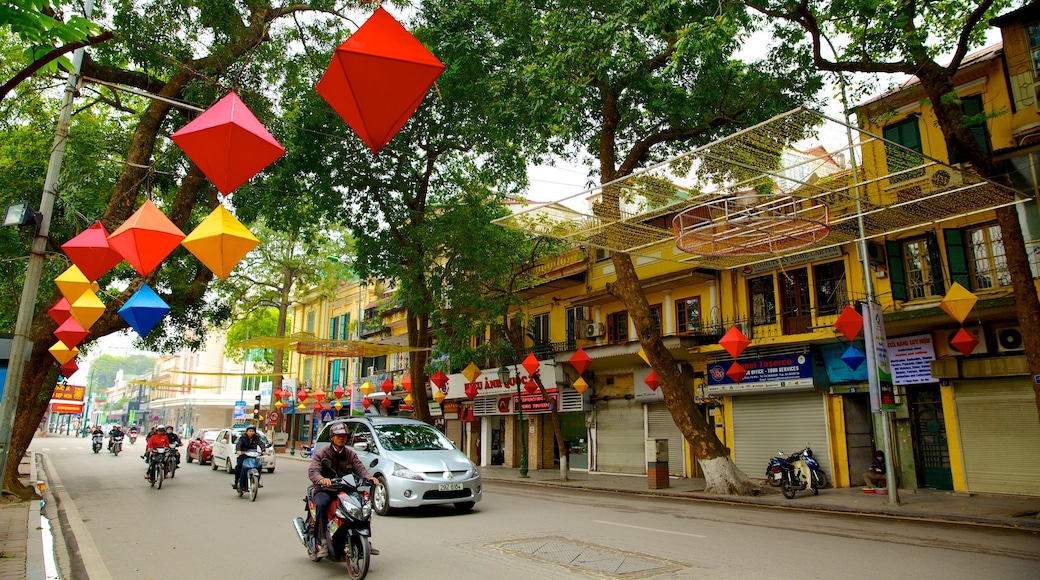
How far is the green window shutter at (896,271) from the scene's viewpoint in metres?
16.3

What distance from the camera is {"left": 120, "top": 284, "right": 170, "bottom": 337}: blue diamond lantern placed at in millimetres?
11070

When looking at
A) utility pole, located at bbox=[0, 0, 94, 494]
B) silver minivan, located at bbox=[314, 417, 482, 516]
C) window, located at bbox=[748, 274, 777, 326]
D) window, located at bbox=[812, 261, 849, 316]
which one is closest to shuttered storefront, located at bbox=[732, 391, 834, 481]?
window, located at bbox=[748, 274, 777, 326]

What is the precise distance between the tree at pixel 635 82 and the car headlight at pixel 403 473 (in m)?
6.15

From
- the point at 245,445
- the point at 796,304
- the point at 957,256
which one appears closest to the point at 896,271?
the point at 957,256

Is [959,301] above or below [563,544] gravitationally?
above

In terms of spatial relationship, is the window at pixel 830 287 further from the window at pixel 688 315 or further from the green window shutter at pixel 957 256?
the window at pixel 688 315

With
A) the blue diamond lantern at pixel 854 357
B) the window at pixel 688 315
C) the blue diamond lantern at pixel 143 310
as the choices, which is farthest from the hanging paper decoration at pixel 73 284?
the window at pixel 688 315

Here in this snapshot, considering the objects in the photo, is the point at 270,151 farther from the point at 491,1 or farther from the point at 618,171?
the point at 618,171

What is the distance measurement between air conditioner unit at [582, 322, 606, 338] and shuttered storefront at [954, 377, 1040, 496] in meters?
11.3

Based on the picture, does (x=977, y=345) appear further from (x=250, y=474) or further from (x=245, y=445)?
(x=245, y=445)

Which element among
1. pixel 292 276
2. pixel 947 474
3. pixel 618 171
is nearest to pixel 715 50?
pixel 618 171

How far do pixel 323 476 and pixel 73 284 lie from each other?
6.87m

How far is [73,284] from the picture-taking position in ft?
34.7

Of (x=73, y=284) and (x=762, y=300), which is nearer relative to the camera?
(x=73, y=284)
